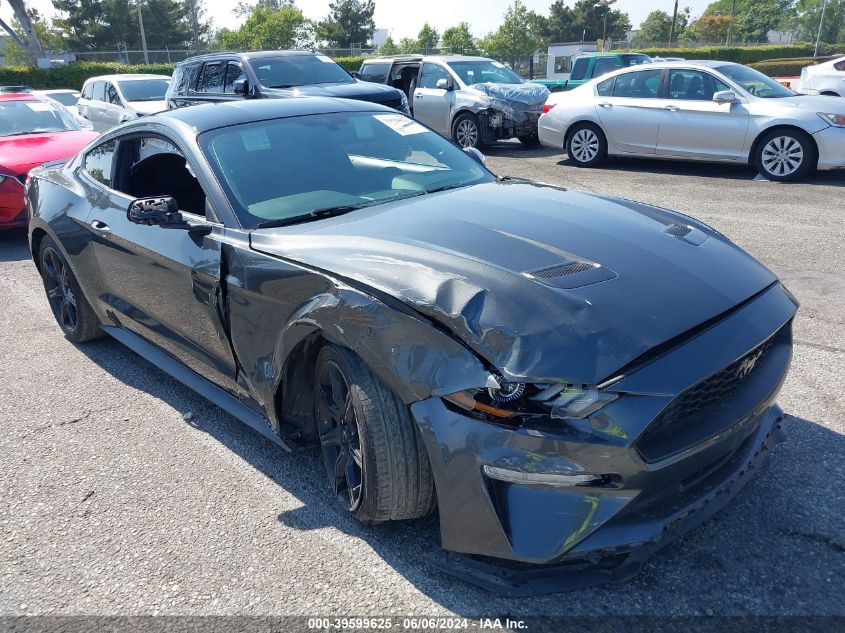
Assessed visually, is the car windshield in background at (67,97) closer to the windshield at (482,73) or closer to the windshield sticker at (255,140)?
the windshield at (482,73)

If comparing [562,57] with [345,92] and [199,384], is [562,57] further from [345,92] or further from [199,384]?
[199,384]

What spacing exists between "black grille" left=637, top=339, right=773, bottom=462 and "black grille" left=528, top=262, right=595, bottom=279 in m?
0.59

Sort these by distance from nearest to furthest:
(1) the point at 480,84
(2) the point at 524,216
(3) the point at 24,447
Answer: (2) the point at 524,216, (3) the point at 24,447, (1) the point at 480,84

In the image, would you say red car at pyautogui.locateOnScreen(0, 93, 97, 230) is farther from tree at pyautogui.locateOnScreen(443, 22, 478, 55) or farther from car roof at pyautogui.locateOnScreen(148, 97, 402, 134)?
tree at pyautogui.locateOnScreen(443, 22, 478, 55)

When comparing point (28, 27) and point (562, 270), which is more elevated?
point (28, 27)

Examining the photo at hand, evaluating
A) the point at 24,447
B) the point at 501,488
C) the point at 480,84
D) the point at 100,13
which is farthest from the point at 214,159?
the point at 100,13

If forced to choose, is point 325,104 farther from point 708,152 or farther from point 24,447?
point 708,152

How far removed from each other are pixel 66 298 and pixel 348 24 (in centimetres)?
6585

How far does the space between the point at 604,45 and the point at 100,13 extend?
133 feet

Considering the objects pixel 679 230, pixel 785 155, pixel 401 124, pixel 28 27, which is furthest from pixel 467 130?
pixel 28 27

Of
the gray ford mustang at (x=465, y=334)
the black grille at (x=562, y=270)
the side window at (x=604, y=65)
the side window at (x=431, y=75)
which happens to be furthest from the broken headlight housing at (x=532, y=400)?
the side window at (x=604, y=65)

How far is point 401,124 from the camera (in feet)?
14.2

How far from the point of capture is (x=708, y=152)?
10.2m

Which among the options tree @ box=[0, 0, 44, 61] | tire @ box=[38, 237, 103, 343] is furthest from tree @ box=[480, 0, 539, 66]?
tire @ box=[38, 237, 103, 343]
